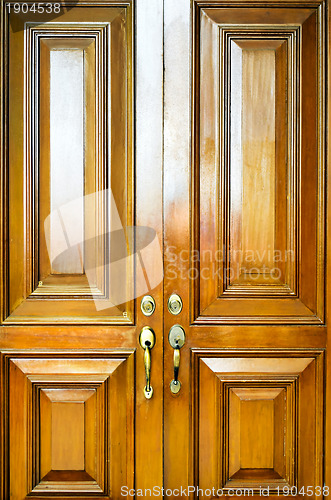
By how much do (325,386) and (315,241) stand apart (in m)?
0.44

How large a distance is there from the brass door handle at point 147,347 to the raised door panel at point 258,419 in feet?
0.44

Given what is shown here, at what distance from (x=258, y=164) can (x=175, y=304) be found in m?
0.49

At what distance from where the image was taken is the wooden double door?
1145mm

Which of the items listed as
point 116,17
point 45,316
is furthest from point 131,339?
point 116,17

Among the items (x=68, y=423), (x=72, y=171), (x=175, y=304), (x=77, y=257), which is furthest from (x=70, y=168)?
(x=68, y=423)

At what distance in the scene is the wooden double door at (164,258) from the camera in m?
1.14

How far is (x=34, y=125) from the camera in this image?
45.4 inches

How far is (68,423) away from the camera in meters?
1.17

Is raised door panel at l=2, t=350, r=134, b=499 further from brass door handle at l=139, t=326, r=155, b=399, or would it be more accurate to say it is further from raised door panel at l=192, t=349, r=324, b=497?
raised door panel at l=192, t=349, r=324, b=497

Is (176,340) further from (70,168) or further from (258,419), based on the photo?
(70,168)

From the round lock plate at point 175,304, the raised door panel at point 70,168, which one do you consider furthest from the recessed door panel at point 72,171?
the round lock plate at point 175,304

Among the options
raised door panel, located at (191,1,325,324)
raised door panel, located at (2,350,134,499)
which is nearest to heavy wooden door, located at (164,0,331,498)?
raised door panel, located at (191,1,325,324)

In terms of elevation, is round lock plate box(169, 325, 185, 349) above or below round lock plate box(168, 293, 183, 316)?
below

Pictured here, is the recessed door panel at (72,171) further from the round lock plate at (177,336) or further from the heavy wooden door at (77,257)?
the round lock plate at (177,336)
